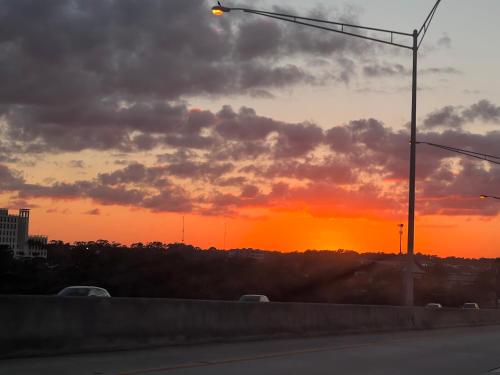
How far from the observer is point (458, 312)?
3303 cm

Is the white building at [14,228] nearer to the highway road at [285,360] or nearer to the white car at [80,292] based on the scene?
the white car at [80,292]

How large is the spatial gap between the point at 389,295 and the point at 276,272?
52.9ft

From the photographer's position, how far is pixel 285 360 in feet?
46.5

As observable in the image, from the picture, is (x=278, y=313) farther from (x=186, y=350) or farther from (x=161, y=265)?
(x=161, y=265)

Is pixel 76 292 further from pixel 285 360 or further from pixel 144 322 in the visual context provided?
pixel 285 360

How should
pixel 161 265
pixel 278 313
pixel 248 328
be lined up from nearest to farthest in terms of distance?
pixel 248 328, pixel 278 313, pixel 161 265

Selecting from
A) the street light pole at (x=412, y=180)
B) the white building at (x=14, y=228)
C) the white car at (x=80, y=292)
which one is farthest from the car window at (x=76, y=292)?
the white building at (x=14, y=228)

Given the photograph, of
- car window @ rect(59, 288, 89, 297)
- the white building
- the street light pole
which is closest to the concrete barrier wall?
the street light pole

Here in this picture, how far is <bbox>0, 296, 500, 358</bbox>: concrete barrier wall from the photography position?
42.0 ft

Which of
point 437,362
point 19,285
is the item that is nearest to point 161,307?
point 437,362

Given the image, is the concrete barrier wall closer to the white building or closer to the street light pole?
the street light pole

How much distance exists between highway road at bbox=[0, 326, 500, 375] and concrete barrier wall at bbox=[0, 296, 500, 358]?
1.38 feet

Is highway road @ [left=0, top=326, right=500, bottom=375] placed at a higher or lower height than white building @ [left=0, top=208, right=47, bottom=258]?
lower

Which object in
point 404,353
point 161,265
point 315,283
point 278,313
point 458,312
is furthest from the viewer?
point 315,283
